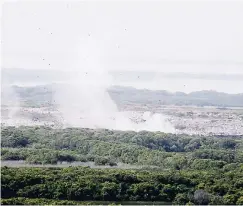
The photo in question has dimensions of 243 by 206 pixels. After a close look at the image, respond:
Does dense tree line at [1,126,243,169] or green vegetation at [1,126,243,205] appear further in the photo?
dense tree line at [1,126,243,169]

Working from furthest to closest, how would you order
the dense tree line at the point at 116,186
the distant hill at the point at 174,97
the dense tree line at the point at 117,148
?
1. the distant hill at the point at 174,97
2. the dense tree line at the point at 117,148
3. the dense tree line at the point at 116,186

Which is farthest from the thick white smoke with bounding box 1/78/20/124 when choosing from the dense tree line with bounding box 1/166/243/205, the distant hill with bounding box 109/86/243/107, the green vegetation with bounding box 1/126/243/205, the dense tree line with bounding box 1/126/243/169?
the dense tree line with bounding box 1/166/243/205

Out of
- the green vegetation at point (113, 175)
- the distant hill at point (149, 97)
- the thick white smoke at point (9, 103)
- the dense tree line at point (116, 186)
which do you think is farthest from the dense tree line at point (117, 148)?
the distant hill at point (149, 97)

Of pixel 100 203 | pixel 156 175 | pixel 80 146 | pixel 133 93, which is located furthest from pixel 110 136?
pixel 133 93

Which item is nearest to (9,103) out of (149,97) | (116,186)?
(149,97)

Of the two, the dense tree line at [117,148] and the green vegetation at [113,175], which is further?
the dense tree line at [117,148]

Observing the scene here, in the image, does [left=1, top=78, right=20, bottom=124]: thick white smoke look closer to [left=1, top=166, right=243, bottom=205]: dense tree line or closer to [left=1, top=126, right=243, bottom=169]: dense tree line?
[left=1, top=126, right=243, bottom=169]: dense tree line

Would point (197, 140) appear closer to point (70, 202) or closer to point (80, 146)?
point (80, 146)

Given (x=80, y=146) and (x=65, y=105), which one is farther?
(x=65, y=105)

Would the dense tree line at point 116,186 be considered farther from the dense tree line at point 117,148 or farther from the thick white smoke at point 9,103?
the thick white smoke at point 9,103
